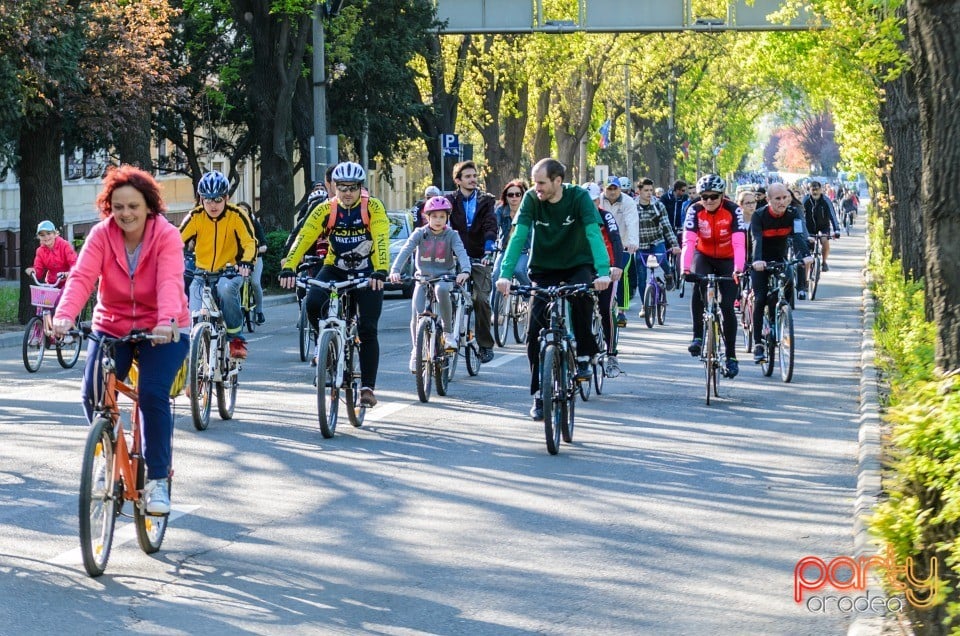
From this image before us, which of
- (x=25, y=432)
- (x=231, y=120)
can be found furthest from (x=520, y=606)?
(x=231, y=120)

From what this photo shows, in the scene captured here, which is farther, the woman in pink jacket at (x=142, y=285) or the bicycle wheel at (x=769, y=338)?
the bicycle wheel at (x=769, y=338)

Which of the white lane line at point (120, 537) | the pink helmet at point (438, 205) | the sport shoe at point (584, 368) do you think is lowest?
the white lane line at point (120, 537)

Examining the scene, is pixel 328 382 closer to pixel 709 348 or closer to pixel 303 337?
pixel 709 348

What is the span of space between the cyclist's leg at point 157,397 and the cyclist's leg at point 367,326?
464 cm

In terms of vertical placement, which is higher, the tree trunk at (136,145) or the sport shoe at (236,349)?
the tree trunk at (136,145)

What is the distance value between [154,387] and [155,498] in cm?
49

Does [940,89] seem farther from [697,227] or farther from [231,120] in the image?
[231,120]

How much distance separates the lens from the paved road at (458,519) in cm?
680

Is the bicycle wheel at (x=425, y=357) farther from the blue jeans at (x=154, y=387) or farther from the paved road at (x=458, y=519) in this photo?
the blue jeans at (x=154, y=387)

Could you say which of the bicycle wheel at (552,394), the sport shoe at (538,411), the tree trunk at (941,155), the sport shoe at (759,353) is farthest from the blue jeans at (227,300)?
the tree trunk at (941,155)

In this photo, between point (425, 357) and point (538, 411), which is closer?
point (538, 411)

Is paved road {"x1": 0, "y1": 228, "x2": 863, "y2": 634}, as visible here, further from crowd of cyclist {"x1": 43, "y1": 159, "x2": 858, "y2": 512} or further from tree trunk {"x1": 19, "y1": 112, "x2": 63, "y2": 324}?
tree trunk {"x1": 19, "y1": 112, "x2": 63, "y2": 324}

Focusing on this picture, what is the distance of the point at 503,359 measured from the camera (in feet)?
60.2

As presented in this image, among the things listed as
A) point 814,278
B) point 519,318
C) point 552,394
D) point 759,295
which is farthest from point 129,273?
point 814,278
